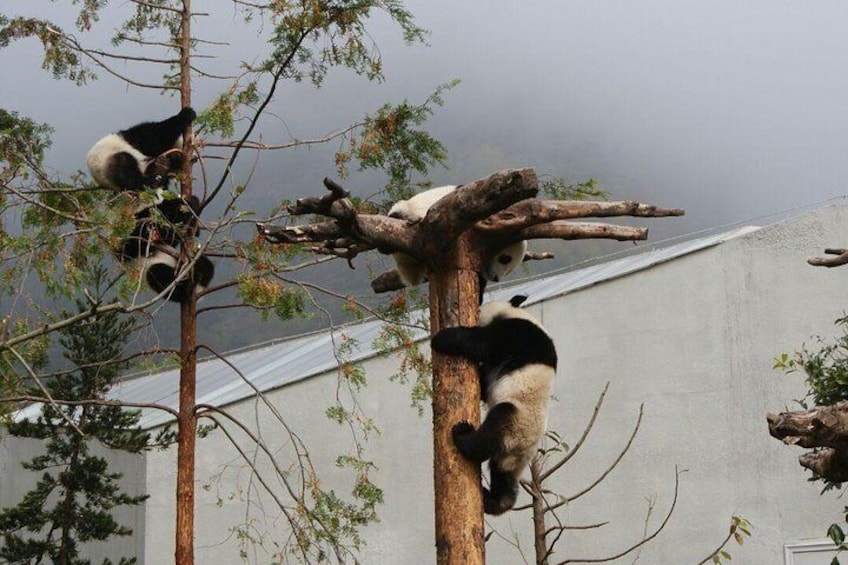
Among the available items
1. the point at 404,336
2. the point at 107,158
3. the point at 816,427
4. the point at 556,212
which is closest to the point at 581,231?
the point at 556,212

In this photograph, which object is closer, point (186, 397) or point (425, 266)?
point (425, 266)

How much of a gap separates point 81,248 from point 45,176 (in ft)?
3.54

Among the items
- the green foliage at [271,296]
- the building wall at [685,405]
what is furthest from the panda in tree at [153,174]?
the building wall at [685,405]

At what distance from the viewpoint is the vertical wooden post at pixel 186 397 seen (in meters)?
8.49

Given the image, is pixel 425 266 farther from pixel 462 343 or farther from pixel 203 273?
pixel 203 273

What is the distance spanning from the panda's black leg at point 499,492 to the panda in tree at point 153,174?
3.50m

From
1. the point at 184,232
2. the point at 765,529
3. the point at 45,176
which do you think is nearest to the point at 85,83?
the point at 45,176

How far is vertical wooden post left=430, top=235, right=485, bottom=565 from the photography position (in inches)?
221

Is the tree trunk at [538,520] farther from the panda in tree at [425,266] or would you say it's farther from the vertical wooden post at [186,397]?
the vertical wooden post at [186,397]

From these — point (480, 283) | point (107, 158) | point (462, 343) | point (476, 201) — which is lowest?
point (462, 343)

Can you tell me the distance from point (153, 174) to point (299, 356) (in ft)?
20.8

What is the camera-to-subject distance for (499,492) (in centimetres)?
630

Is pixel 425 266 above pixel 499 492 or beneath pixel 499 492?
above

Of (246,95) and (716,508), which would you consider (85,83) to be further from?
(716,508)
